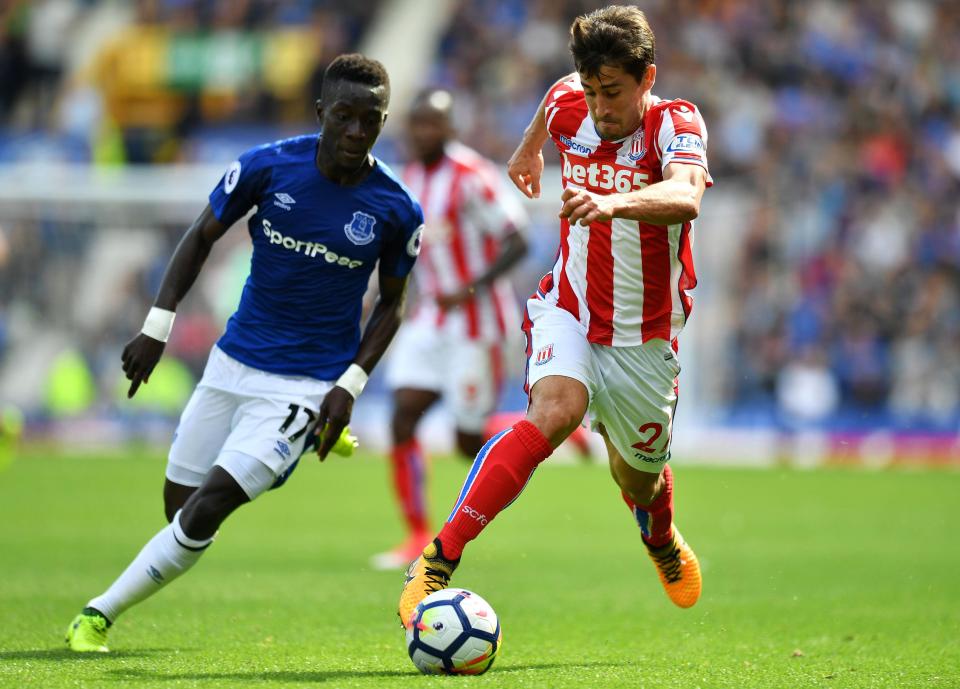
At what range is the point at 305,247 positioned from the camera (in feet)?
20.4

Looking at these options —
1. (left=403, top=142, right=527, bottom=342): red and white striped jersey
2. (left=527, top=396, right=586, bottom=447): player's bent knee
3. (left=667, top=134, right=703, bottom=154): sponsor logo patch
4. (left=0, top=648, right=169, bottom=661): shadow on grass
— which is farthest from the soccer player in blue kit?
(left=403, top=142, right=527, bottom=342): red and white striped jersey

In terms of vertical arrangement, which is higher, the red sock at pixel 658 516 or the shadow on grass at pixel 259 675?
the red sock at pixel 658 516

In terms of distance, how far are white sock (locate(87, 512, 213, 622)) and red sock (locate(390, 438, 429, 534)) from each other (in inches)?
159

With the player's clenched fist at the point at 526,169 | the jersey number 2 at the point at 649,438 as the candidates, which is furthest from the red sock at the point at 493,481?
the player's clenched fist at the point at 526,169

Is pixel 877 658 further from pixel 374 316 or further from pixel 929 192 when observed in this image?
pixel 929 192

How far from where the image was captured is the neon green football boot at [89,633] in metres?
5.78

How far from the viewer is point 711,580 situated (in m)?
8.80

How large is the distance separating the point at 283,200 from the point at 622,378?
1.65 metres

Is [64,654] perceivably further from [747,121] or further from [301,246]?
[747,121]

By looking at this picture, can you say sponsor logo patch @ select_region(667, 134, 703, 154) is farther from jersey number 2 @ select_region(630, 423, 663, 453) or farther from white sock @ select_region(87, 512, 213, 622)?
white sock @ select_region(87, 512, 213, 622)

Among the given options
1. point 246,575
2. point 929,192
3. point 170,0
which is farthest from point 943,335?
point 170,0

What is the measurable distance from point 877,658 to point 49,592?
14.5 ft

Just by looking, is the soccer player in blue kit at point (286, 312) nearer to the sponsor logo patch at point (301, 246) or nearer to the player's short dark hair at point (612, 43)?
the sponsor logo patch at point (301, 246)

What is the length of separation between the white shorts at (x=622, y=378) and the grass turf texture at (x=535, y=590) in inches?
36.5
